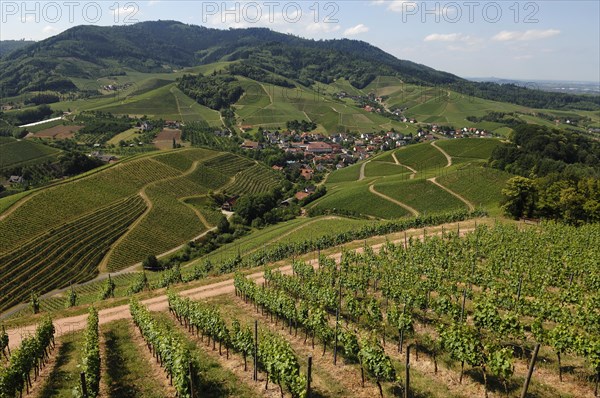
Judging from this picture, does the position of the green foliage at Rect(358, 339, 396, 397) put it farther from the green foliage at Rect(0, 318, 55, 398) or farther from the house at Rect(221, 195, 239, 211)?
the house at Rect(221, 195, 239, 211)

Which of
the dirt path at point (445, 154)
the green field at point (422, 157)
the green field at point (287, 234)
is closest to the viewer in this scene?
the green field at point (287, 234)

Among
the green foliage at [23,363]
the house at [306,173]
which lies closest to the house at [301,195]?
the house at [306,173]

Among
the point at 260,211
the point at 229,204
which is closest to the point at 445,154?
the point at 260,211

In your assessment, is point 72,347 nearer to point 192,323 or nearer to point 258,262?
point 192,323

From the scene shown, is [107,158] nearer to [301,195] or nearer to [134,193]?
[134,193]

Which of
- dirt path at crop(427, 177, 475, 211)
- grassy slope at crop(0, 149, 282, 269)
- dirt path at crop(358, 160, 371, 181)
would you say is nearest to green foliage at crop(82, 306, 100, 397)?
grassy slope at crop(0, 149, 282, 269)

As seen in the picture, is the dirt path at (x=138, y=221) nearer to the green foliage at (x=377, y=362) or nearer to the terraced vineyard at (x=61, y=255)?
the terraced vineyard at (x=61, y=255)
